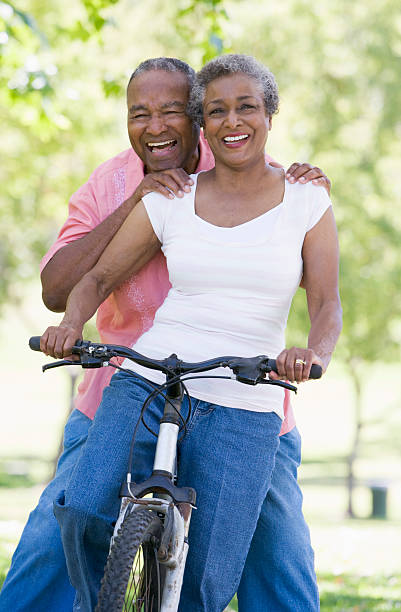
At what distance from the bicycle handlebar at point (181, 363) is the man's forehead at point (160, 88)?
49.2 inches

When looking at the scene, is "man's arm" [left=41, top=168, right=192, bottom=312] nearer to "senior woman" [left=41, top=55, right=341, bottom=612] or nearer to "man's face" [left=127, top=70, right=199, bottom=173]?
"senior woman" [left=41, top=55, right=341, bottom=612]

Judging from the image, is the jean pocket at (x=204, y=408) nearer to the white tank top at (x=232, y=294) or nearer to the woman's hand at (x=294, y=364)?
the white tank top at (x=232, y=294)

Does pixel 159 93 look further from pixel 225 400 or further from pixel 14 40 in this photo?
pixel 14 40

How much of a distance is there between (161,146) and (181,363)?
4.21ft

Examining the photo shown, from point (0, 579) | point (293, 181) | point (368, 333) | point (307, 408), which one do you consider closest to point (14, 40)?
point (0, 579)

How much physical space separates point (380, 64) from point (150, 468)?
46.2ft

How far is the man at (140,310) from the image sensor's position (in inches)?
150

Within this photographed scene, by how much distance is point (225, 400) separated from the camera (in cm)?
346

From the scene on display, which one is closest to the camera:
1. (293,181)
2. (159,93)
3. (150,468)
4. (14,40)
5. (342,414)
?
(150,468)

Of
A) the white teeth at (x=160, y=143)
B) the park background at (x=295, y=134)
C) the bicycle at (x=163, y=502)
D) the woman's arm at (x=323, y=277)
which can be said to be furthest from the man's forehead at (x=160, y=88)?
the park background at (x=295, y=134)

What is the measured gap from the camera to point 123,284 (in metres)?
4.03

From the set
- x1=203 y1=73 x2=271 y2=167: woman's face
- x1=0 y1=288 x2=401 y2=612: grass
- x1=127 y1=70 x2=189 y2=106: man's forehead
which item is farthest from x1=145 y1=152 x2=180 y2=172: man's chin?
x1=0 y1=288 x2=401 y2=612: grass

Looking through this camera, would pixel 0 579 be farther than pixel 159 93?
Yes

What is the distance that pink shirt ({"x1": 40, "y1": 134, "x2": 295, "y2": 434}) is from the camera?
404 cm
